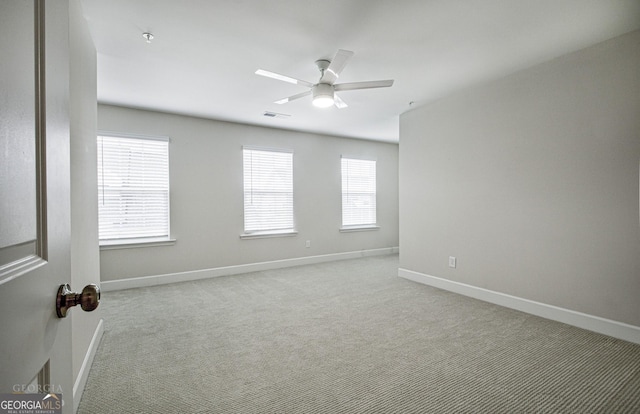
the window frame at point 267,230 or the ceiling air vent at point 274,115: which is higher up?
the ceiling air vent at point 274,115

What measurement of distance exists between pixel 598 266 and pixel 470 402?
197cm

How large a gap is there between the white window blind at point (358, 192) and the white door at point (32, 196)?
5.87 metres

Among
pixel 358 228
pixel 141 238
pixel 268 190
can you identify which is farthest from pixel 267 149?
pixel 358 228

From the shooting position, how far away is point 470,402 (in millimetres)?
1805

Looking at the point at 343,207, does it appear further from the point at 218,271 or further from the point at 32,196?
the point at 32,196

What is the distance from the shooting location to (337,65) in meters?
2.53

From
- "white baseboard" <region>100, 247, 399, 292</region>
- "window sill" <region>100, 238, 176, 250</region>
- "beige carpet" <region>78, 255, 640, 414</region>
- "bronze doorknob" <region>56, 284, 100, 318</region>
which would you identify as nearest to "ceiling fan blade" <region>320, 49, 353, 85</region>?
"bronze doorknob" <region>56, 284, 100, 318</region>

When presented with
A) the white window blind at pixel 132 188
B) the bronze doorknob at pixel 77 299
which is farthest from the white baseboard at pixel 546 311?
the white window blind at pixel 132 188

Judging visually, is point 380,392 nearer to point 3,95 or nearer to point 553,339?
point 553,339

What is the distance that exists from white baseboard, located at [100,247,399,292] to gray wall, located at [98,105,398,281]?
2.9 inches

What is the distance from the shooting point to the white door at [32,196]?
0.49 metres

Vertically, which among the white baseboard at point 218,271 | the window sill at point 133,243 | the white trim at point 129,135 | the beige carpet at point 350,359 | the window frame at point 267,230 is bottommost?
→ the beige carpet at point 350,359

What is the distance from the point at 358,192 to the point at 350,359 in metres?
4.68

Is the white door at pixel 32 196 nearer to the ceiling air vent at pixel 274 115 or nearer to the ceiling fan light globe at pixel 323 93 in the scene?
the ceiling fan light globe at pixel 323 93
